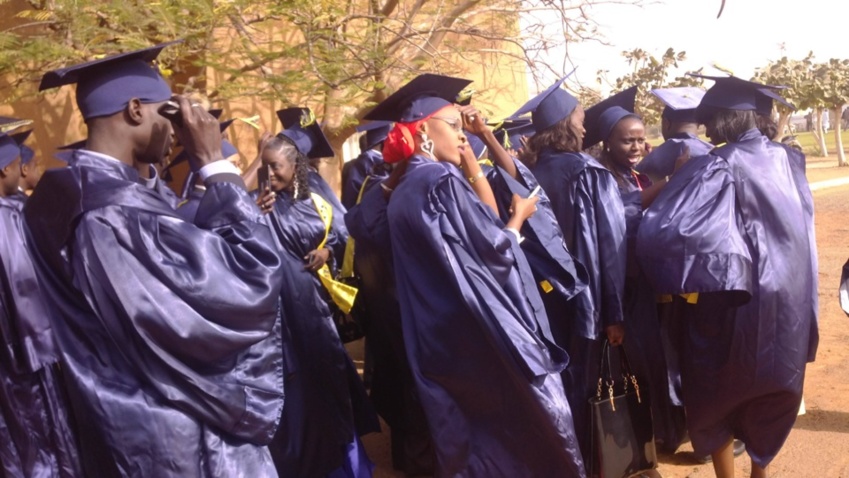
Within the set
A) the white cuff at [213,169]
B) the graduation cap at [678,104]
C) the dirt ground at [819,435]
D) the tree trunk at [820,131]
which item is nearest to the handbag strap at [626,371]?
the dirt ground at [819,435]

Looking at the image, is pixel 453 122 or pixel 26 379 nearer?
pixel 26 379

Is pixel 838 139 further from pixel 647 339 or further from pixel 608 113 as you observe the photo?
pixel 647 339

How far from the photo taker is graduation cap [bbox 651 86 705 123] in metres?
5.69

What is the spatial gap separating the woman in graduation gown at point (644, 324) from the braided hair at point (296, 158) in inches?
74.2

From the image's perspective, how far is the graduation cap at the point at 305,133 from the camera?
4.93 metres

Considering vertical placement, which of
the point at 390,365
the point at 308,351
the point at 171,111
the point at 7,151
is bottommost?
the point at 390,365

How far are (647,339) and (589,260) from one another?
74 cm

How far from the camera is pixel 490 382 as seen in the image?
3.60 m

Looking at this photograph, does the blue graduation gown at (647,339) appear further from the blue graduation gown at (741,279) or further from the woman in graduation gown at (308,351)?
the woman in graduation gown at (308,351)

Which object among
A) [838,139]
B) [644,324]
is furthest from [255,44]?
[838,139]

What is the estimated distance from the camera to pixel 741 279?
3.99 m

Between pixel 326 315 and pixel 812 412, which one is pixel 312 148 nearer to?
pixel 326 315

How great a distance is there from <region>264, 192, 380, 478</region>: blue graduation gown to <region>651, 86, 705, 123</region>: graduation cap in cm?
272

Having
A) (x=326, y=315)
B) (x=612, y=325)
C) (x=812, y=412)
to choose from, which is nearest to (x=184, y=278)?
(x=326, y=315)
